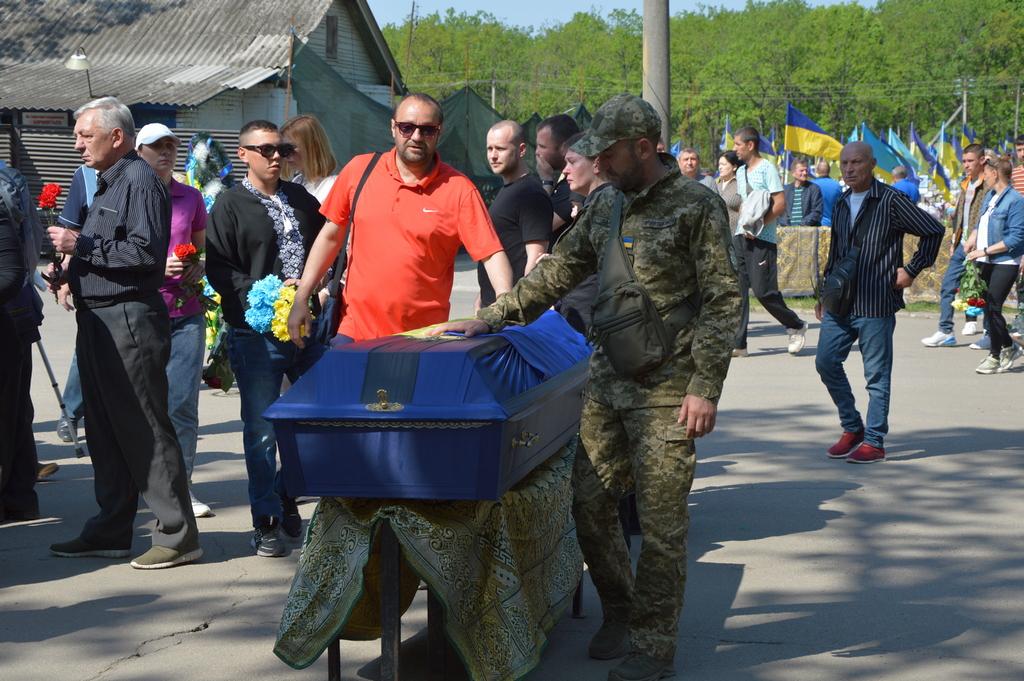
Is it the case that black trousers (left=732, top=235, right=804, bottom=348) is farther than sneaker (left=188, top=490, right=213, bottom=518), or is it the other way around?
black trousers (left=732, top=235, right=804, bottom=348)

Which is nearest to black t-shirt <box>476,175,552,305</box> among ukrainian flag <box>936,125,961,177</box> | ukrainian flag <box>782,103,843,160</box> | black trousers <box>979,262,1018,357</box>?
black trousers <box>979,262,1018,357</box>

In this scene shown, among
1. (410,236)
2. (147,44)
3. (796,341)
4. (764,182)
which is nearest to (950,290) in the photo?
(796,341)

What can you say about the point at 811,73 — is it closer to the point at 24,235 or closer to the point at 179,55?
the point at 179,55

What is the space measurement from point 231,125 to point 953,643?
31.2 meters

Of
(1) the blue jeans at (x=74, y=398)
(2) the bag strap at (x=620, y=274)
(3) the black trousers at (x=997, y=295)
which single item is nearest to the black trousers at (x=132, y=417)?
(2) the bag strap at (x=620, y=274)

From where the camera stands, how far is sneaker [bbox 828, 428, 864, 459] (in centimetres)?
923

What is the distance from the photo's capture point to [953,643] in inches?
209

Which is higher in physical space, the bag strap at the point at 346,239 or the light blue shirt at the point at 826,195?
the bag strap at the point at 346,239

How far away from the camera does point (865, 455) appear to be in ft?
29.7

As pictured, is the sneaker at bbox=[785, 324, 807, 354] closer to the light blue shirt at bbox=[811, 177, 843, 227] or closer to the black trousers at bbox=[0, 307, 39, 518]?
the light blue shirt at bbox=[811, 177, 843, 227]

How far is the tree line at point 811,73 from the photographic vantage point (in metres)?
103

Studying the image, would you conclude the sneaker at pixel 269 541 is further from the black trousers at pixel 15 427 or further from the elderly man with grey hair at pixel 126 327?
the black trousers at pixel 15 427

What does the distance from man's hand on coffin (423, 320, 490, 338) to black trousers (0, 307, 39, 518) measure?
2.88 metres

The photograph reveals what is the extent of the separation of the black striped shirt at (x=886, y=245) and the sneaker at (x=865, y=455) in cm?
86
